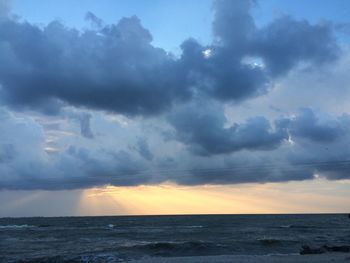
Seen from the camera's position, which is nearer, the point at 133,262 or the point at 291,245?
the point at 133,262

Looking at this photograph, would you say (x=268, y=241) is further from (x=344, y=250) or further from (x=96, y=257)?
(x=96, y=257)

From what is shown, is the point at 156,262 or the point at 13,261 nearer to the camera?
the point at 156,262

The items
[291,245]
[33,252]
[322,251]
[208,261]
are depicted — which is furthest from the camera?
[291,245]

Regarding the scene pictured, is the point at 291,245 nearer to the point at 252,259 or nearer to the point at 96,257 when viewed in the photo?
the point at 252,259

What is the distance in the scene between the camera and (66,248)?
59344 mm

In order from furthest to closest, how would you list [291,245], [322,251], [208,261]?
[291,245] → [322,251] → [208,261]

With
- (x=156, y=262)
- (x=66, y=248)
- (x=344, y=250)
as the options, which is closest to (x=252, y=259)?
(x=156, y=262)

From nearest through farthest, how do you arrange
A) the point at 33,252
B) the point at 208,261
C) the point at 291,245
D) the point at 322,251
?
the point at 208,261 < the point at 322,251 < the point at 33,252 < the point at 291,245

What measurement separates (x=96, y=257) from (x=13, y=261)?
820cm

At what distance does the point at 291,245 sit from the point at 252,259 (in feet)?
71.6

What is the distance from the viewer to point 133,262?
133ft

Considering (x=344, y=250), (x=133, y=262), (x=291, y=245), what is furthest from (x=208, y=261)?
(x=291, y=245)

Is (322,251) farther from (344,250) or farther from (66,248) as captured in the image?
(66,248)

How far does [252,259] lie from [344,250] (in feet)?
40.3
